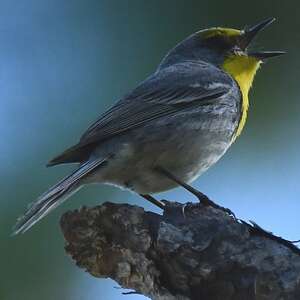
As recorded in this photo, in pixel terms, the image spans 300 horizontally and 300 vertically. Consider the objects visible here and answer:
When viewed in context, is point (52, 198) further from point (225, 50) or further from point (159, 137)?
point (225, 50)

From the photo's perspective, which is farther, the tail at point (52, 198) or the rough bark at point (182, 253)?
the tail at point (52, 198)

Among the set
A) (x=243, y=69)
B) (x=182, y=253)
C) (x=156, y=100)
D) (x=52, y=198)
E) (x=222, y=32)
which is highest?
(x=222, y=32)

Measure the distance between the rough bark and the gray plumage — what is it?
0.44m

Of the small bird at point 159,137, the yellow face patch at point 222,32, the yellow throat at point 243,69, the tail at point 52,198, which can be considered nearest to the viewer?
the tail at point 52,198

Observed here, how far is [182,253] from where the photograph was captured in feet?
8.07

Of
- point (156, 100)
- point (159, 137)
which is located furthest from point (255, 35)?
point (159, 137)

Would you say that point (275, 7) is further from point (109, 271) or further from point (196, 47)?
point (109, 271)

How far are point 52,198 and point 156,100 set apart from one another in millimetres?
711

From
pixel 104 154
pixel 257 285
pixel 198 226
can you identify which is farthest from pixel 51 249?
pixel 257 285

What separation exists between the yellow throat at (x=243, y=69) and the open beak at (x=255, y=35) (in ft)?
0.08

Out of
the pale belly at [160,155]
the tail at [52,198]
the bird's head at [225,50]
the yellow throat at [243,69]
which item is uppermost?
the bird's head at [225,50]

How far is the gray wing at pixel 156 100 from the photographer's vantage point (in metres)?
3.33

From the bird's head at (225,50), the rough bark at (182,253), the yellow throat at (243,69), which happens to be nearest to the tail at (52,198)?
the rough bark at (182,253)

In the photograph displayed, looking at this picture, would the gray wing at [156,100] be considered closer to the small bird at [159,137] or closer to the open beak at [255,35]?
the small bird at [159,137]
